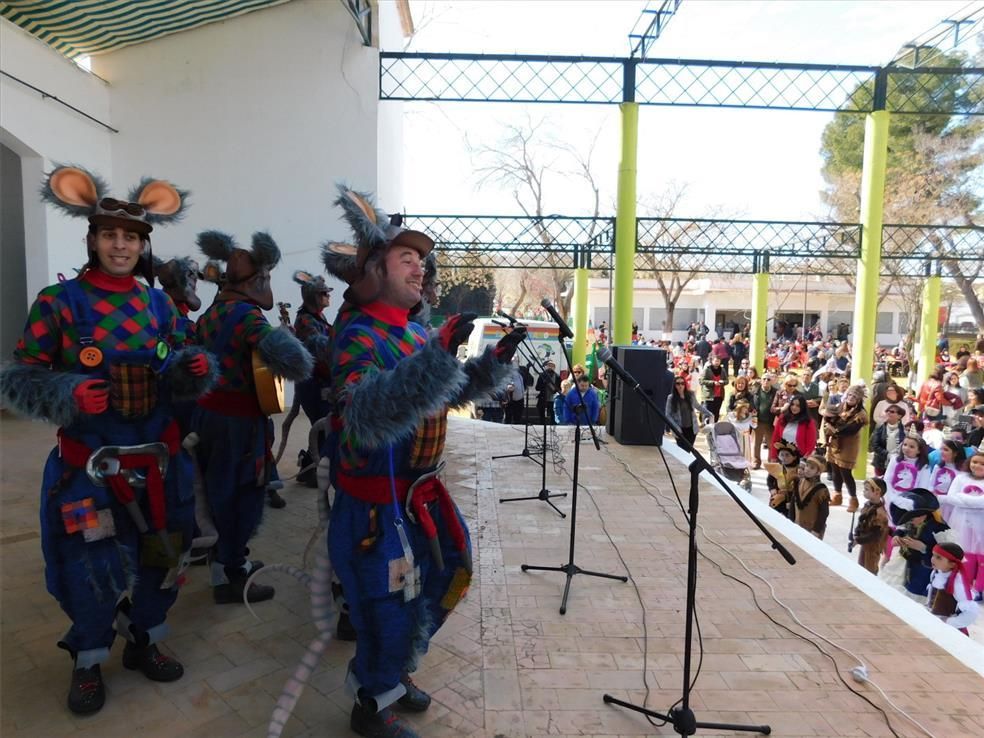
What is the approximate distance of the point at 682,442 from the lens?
7.28 feet

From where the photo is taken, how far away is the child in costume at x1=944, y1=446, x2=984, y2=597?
195 inches

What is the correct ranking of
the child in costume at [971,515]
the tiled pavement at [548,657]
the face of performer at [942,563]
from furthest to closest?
the child in costume at [971,515]
the face of performer at [942,563]
the tiled pavement at [548,657]

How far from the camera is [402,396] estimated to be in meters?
1.81

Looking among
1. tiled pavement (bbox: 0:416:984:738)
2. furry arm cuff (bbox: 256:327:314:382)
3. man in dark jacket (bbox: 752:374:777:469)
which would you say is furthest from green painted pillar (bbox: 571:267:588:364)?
furry arm cuff (bbox: 256:327:314:382)

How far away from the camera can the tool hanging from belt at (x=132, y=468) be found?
2.31 meters

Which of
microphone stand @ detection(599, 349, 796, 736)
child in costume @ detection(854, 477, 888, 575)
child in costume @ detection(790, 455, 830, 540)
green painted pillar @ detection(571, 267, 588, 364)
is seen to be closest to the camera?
microphone stand @ detection(599, 349, 796, 736)

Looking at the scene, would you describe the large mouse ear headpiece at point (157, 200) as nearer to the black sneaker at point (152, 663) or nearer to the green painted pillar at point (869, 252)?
the black sneaker at point (152, 663)

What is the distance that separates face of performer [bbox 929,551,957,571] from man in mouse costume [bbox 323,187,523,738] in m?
3.85

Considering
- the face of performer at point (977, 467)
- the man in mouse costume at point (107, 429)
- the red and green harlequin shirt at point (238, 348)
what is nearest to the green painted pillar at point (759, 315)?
the face of performer at point (977, 467)

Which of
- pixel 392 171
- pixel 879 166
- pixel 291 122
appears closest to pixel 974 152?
pixel 879 166

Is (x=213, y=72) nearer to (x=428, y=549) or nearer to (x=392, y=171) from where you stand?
(x=392, y=171)

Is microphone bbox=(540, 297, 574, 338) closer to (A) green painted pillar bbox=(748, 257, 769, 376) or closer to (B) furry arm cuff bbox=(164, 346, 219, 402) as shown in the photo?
(B) furry arm cuff bbox=(164, 346, 219, 402)

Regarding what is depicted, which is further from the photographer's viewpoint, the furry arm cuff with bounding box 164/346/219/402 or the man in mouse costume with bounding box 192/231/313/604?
the man in mouse costume with bounding box 192/231/313/604

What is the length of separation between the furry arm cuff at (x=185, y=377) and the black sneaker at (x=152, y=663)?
1.03 metres
